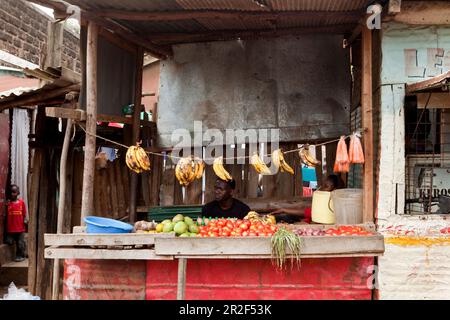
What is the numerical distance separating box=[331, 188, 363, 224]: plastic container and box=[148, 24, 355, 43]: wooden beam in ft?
8.44

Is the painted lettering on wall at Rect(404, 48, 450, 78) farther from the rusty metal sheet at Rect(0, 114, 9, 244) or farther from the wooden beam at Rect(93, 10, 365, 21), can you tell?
the rusty metal sheet at Rect(0, 114, 9, 244)

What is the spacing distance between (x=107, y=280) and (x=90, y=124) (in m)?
1.92

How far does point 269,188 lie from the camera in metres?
6.96

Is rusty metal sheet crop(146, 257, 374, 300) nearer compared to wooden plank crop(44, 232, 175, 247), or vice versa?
wooden plank crop(44, 232, 175, 247)

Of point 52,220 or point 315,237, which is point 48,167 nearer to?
point 52,220

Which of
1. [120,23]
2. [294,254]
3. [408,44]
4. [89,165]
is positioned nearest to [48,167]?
[89,165]

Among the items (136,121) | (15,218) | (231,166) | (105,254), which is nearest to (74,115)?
(136,121)

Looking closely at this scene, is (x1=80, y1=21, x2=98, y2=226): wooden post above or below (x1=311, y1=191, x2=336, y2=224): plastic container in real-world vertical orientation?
above

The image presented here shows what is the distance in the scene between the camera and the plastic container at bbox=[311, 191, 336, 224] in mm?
5762

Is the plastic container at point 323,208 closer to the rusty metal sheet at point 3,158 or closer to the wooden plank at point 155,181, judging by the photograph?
the wooden plank at point 155,181

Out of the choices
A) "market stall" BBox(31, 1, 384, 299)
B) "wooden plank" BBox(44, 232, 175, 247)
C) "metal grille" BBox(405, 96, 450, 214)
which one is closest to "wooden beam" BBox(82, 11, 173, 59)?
"market stall" BBox(31, 1, 384, 299)

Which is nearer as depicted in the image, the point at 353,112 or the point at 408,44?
the point at 408,44

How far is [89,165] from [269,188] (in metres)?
→ 2.86

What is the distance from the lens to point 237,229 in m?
4.98
